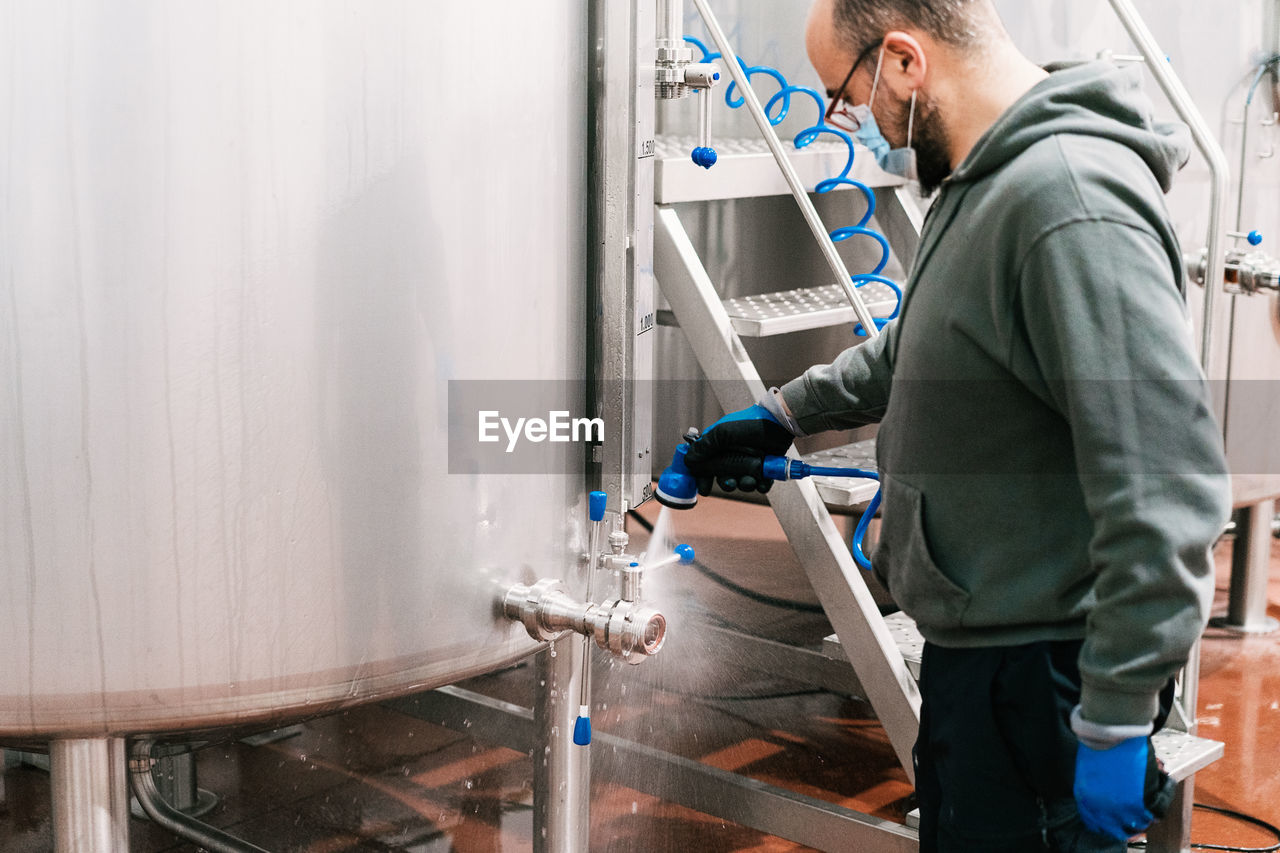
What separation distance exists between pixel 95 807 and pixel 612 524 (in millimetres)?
721

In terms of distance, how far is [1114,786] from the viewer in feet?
4.08

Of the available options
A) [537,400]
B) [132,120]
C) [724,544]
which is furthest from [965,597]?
[724,544]

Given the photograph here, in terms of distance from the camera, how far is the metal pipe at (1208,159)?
7.48 ft

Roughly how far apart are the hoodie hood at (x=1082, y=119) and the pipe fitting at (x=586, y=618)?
27.1 inches

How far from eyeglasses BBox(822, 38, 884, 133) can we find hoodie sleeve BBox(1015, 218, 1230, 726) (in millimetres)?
358

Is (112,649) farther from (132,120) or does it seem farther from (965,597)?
(965,597)

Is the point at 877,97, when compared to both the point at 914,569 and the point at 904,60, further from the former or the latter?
the point at 914,569

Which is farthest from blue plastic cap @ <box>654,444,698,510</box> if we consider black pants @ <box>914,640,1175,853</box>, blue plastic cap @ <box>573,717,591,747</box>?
black pants @ <box>914,640,1175,853</box>

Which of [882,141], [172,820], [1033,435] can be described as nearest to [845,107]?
[882,141]

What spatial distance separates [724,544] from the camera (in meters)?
4.47

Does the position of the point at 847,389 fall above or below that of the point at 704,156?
below

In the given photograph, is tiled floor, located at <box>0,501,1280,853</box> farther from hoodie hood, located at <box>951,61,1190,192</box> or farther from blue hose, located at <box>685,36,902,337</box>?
hoodie hood, located at <box>951,61,1190,192</box>

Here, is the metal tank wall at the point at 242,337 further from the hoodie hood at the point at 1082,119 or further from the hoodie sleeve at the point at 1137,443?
the hoodie sleeve at the point at 1137,443

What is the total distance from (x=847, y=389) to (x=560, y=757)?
0.69 metres
